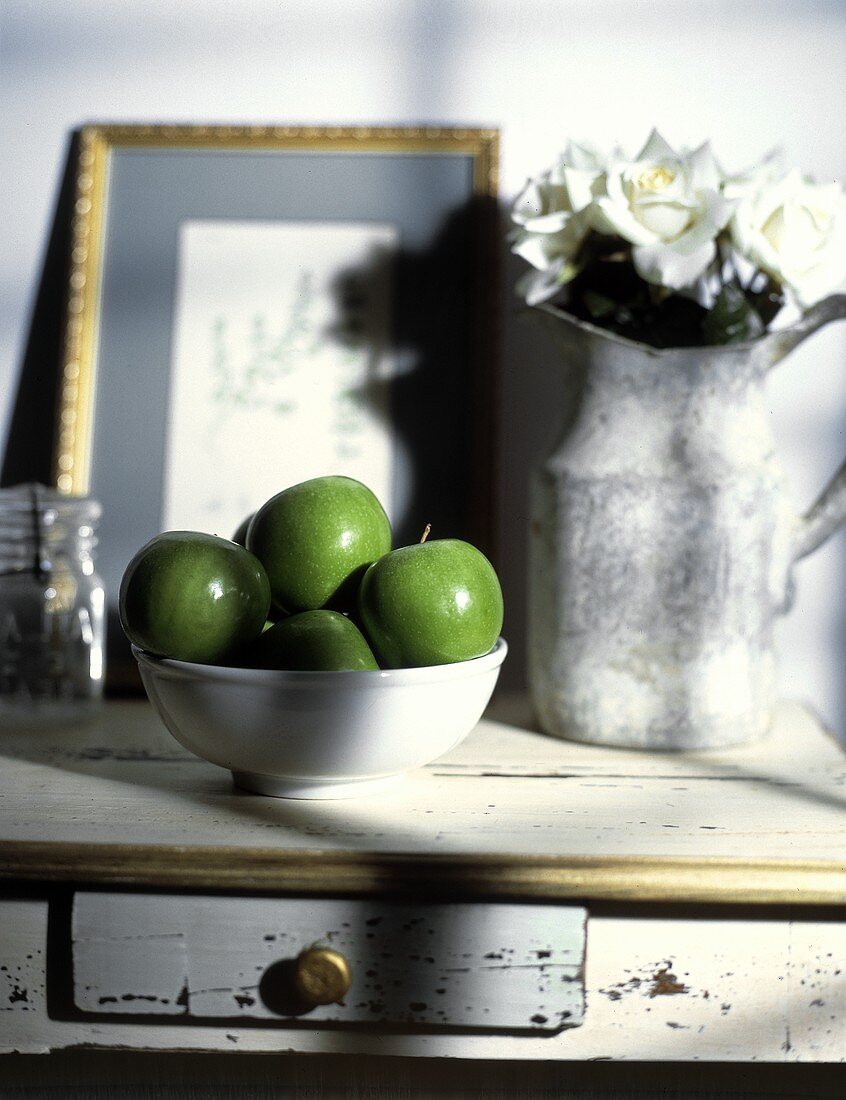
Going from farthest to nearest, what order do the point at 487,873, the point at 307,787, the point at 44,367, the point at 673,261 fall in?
the point at 44,367 < the point at 673,261 < the point at 307,787 < the point at 487,873

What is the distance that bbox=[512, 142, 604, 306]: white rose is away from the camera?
90 centimetres

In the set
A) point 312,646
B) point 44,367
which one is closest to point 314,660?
point 312,646

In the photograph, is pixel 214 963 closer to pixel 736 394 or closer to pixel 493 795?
pixel 493 795

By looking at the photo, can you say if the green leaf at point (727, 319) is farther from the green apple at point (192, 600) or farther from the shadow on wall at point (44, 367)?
the shadow on wall at point (44, 367)

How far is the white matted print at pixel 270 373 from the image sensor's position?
110cm

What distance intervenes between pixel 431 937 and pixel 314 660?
192mm

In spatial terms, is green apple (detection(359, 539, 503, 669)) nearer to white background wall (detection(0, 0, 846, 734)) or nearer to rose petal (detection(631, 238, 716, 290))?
rose petal (detection(631, 238, 716, 290))

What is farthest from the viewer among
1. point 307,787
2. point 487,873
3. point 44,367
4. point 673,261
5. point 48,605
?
point 44,367

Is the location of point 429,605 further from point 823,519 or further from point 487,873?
point 823,519

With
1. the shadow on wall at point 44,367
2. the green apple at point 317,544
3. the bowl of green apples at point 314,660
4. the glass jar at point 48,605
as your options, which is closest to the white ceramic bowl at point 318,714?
the bowl of green apples at point 314,660

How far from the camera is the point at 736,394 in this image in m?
0.90

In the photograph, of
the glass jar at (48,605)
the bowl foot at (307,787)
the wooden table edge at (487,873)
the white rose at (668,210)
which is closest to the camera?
the wooden table edge at (487,873)

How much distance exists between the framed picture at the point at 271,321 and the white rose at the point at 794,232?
295 mm

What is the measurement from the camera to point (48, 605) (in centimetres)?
104
